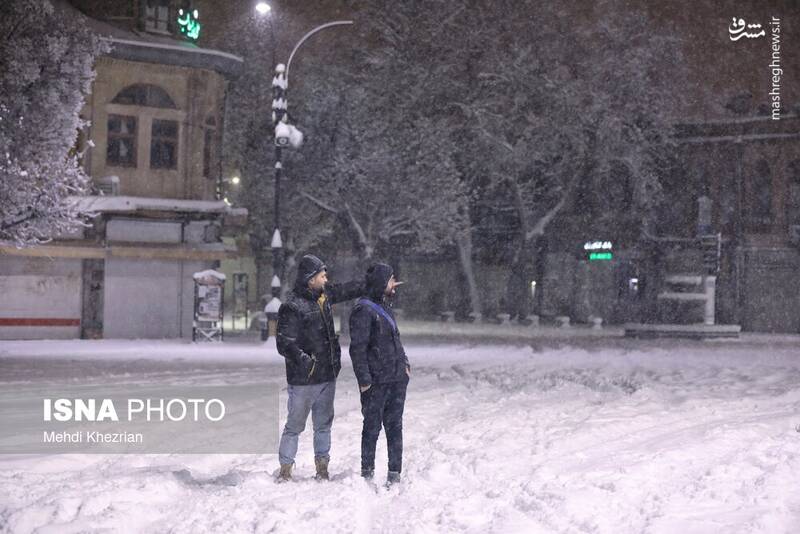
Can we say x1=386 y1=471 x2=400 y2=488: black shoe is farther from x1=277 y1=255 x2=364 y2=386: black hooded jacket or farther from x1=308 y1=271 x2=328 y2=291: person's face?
x1=308 y1=271 x2=328 y2=291: person's face

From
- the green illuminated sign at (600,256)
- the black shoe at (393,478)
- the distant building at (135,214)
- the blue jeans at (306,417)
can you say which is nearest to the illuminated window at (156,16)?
the distant building at (135,214)

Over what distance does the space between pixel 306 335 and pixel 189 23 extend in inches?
981

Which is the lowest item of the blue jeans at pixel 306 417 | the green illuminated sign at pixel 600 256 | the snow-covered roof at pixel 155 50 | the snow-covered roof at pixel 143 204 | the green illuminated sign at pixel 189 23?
the blue jeans at pixel 306 417

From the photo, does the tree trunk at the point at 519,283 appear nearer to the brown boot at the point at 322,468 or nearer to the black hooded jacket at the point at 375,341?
the black hooded jacket at the point at 375,341

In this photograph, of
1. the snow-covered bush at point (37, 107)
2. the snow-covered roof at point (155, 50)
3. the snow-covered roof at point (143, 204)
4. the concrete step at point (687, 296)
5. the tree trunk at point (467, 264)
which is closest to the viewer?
the snow-covered bush at point (37, 107)

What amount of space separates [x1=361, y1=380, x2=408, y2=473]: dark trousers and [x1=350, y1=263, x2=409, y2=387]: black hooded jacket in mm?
99

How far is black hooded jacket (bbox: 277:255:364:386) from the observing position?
24.0 ft

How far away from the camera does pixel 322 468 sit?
7.55 metres

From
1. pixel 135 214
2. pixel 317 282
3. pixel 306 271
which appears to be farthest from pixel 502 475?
pixel 135 214

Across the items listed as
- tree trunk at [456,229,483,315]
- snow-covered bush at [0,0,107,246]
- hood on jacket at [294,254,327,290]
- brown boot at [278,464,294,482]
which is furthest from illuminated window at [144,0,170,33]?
brown boot at [278,464,294,482]

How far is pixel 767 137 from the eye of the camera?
126ft

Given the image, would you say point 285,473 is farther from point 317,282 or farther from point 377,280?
point 377,280

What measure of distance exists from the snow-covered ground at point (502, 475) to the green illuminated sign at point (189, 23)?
18.9 m

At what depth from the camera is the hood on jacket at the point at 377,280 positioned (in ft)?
24.6
